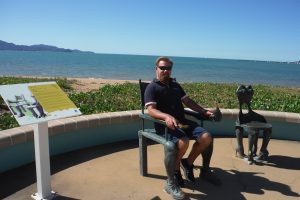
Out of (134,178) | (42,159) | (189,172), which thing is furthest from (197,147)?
(42,159)

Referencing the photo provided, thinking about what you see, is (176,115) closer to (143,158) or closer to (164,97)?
(164,97)

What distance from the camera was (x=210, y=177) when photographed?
4.20 m

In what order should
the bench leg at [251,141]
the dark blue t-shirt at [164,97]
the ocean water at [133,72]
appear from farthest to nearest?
the ocean water at [133,72]
the bench leg at [251,141]
the dark blue t-shirt at [164,97]

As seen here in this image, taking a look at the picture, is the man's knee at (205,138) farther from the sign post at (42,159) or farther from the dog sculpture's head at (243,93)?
the sign post at (42,159)

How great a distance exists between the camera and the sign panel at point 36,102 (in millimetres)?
3295

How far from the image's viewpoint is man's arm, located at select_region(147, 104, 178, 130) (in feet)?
12.0

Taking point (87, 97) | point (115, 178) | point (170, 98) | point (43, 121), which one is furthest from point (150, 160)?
point (87, 97)

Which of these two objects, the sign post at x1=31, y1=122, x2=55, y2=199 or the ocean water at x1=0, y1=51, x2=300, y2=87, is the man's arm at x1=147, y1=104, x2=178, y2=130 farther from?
the ocean water at x1=0, y1=51, x2=300, y2=87

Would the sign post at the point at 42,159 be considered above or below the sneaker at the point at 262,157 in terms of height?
above

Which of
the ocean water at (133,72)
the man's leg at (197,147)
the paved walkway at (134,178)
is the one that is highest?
the man's leg at (197,147)

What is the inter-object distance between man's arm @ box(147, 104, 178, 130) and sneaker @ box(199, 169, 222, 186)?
89 cm

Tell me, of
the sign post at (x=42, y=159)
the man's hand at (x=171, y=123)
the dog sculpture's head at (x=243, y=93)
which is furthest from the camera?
the dog sculpture's head at (x=243, y=93)

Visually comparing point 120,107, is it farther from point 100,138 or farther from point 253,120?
point 253,120

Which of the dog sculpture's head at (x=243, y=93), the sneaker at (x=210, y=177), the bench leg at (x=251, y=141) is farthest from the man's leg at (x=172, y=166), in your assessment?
the dog sculpture's head at (x=243, y=93)
